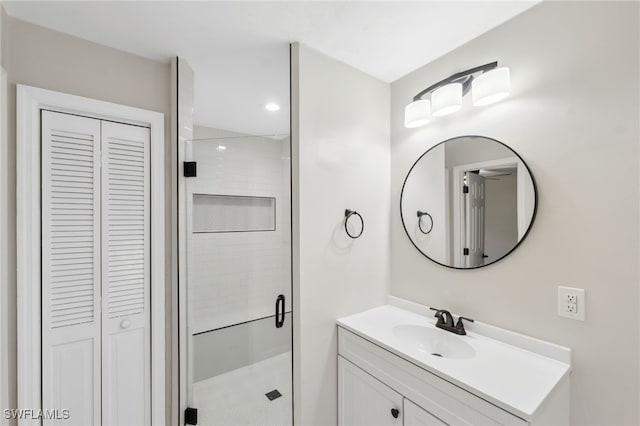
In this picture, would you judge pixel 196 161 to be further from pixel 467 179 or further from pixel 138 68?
pixel 467 179

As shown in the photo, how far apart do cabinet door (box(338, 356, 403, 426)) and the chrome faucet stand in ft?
1.51

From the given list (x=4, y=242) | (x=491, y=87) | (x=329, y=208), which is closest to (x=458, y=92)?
(x=491, y=87)

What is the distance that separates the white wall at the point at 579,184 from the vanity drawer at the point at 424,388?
52cm

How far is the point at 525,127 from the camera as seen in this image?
1313mm

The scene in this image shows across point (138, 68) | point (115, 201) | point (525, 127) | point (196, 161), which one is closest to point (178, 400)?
point (115, 201)

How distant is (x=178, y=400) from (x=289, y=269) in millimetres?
1116

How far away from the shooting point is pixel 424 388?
3.91ft

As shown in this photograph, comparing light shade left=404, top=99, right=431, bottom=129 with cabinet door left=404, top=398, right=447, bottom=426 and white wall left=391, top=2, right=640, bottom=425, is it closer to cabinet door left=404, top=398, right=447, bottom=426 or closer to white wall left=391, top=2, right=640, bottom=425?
white wall left=391, top=2, right=640, bottom=425

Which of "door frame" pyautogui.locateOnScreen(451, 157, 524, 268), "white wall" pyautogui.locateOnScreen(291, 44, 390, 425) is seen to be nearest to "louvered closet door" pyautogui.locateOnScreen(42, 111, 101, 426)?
"white wall" pyautogui.locateOnScreen(291, 44, 390, 425)

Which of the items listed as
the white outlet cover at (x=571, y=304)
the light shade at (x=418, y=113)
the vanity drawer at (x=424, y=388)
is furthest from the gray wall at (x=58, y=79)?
the white outlet cover at (x=571, y=304)

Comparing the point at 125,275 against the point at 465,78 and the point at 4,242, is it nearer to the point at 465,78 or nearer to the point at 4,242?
the point at 4,242

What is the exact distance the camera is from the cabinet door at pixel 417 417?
1146mm

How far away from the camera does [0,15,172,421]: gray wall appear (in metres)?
1.29

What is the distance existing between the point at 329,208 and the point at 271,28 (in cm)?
101
